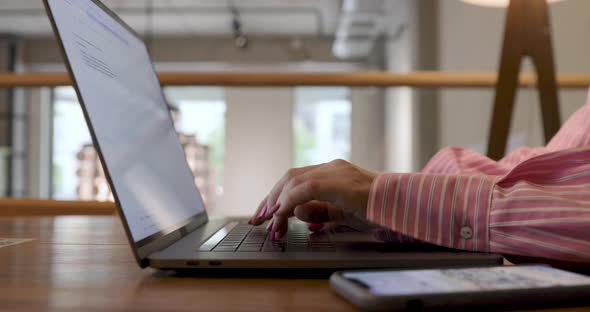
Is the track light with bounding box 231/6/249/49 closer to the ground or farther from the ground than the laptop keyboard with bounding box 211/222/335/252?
farther from the ground

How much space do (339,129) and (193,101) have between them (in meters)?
1.99

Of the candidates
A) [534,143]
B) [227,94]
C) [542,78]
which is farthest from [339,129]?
[542,78]

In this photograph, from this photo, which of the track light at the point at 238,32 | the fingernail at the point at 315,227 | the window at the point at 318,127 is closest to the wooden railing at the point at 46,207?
the fingernail at the point at 315,227

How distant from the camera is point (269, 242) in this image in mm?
500

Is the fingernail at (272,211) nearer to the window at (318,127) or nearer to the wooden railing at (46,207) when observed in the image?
the wooden railing at (46,207)

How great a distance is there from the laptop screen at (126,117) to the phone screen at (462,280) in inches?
7.5

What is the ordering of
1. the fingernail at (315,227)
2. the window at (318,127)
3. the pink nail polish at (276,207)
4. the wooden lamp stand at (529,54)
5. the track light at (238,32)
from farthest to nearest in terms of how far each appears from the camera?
the window at (318,127), the track light at (238,32), the wooden lamp stand at (529,54), the fingernail at (315,227), the pink nail polish at (276,207)

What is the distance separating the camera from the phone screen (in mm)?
296

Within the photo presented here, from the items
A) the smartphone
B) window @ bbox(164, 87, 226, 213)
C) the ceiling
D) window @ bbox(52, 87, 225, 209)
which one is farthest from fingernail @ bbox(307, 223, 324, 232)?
window @ bbox(52, 87, 225, 209)

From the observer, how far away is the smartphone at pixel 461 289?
11.2 inches

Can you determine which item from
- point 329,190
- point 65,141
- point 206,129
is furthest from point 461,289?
point 65,141

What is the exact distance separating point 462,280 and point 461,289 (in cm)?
2

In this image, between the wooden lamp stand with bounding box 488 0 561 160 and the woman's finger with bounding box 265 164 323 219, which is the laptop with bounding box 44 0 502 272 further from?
the wooden lamp stand with bounding box 488 0 561 160

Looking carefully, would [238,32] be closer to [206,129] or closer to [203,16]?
[203,16]
